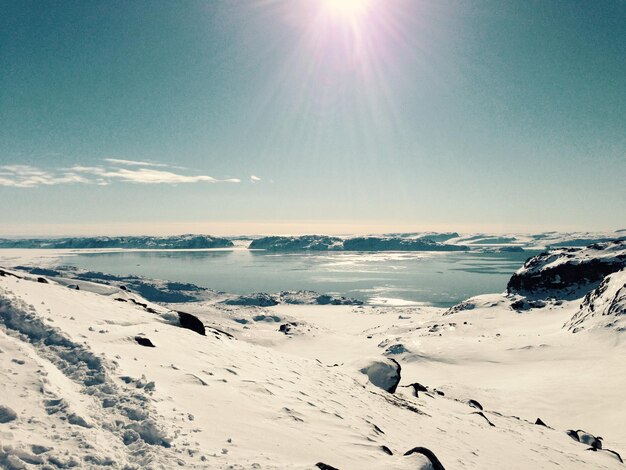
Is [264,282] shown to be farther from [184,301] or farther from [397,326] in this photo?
[397,326]

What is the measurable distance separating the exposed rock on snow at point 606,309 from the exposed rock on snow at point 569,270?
43.6 ft

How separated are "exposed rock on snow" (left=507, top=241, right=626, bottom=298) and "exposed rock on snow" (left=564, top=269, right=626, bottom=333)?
13275 millimetres

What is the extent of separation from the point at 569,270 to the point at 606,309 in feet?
71.1

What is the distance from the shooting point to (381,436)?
9938 millimetres

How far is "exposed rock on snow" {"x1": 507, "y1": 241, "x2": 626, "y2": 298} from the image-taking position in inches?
2109

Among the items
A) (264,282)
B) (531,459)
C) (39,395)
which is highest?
(39,395)

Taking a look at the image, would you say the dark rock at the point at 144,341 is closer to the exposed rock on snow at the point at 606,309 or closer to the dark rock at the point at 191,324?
the dark rock at the point at 191,324

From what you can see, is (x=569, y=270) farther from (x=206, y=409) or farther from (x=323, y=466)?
(x=206, y=409)

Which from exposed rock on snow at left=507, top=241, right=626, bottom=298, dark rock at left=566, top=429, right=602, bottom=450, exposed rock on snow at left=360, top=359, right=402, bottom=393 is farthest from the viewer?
exposed rock on snow at left=507, top=241, right=626, bottom=298

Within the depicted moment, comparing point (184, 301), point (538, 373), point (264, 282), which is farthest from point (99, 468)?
point (264, 282)

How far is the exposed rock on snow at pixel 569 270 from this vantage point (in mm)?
53562

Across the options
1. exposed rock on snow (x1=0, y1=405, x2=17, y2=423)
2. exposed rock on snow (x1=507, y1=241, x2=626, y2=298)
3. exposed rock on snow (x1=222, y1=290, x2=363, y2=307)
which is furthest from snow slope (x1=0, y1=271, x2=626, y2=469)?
exposed rock on snow (x1=222, y1=290, x2=363, y2=307)

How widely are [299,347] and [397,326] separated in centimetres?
1674

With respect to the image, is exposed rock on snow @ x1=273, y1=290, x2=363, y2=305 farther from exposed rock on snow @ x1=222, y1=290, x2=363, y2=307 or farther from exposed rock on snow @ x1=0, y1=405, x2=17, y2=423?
exposed rock on snow @ x1=0, y1=405, x2=17, y2=423
